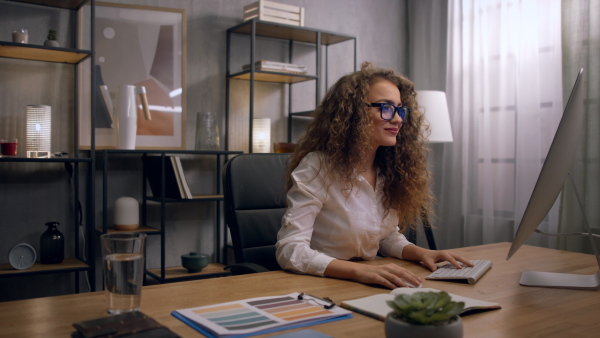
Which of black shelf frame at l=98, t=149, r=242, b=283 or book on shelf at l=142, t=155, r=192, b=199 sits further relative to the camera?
book on shelf at l=142, t=155, r=192, b=199

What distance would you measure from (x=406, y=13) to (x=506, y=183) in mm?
1655

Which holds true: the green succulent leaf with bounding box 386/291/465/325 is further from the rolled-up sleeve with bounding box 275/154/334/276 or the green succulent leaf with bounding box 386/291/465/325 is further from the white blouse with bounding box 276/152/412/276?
the white blouse with bounding box 276/152/412/276

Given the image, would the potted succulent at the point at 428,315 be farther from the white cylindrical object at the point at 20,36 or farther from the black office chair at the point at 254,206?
the white cylindrical object at the point at 20,36

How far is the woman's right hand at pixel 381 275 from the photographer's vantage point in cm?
126

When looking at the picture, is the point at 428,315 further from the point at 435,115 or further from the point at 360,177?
the point at 435,115

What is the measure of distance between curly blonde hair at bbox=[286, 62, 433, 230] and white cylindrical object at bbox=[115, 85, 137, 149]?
1.31 m

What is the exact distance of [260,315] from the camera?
3.28 ft

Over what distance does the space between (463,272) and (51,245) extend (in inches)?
81.0

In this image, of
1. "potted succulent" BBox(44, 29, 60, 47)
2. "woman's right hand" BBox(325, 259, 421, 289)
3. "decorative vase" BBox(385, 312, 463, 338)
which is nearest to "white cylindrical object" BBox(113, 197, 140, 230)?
"potted succulent" BBox(44, 29, 60, 47)

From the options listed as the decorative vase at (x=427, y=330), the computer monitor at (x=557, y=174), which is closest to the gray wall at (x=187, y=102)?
the computer monitor at (x=557, y=174)

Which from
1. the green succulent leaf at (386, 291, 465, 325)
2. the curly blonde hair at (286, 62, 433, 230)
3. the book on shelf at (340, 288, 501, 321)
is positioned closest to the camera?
the green succulent leaf at (386, 291, 465, 325)

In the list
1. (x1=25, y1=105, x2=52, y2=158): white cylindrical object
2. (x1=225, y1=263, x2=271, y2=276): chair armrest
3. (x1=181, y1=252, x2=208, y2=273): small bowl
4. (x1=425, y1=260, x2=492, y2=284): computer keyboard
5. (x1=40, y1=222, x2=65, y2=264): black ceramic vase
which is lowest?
(x1=181, y1=252, x2=208, y2=273): small bowl

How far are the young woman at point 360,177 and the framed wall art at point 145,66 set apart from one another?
1518mm

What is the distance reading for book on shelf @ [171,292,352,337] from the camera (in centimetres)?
93
